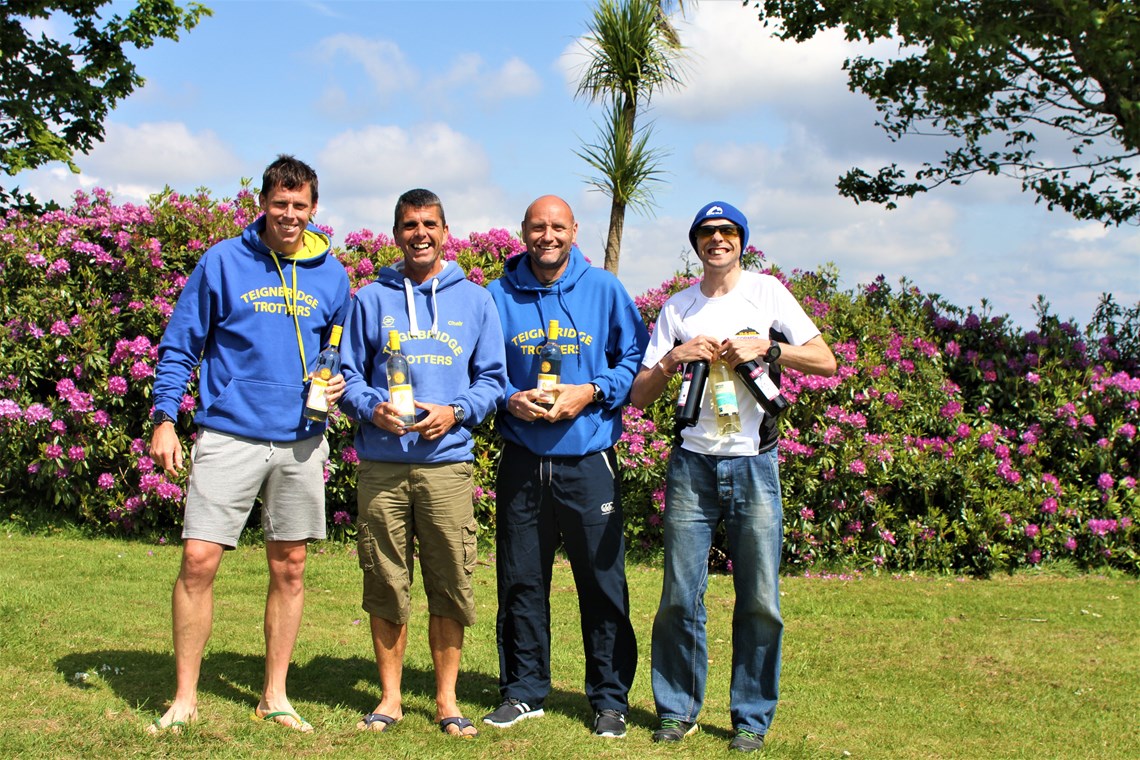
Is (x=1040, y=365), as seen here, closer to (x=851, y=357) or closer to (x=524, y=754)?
(x=851, y=357)

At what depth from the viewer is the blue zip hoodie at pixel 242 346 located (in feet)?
13.8

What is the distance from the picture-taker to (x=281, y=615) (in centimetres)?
440

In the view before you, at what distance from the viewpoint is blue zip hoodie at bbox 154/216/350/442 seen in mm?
4219

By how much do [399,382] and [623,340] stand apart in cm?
106

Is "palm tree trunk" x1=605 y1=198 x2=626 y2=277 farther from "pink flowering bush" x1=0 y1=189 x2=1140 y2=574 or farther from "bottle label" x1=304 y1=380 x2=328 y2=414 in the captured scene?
"bottle label" x1=304 y1=380 x2=328 y2=414

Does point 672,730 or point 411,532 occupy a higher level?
point 411,532

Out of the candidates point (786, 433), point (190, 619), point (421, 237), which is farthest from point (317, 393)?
point (786, 433)

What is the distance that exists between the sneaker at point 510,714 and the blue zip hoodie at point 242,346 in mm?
1417

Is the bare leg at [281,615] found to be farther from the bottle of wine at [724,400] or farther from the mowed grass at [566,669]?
the bottle of wine at [724,400]

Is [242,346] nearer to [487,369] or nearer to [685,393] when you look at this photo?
[487,369]

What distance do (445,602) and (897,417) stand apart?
5.32 meters

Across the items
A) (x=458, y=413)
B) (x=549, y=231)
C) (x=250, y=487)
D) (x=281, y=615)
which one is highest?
(x=549, y=231)

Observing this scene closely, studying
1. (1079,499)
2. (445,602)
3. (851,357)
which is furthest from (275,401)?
(1079,499)

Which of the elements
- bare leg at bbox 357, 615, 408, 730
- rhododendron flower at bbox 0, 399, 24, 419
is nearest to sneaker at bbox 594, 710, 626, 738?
bare leg at bbox 357, 615, 408, 730
